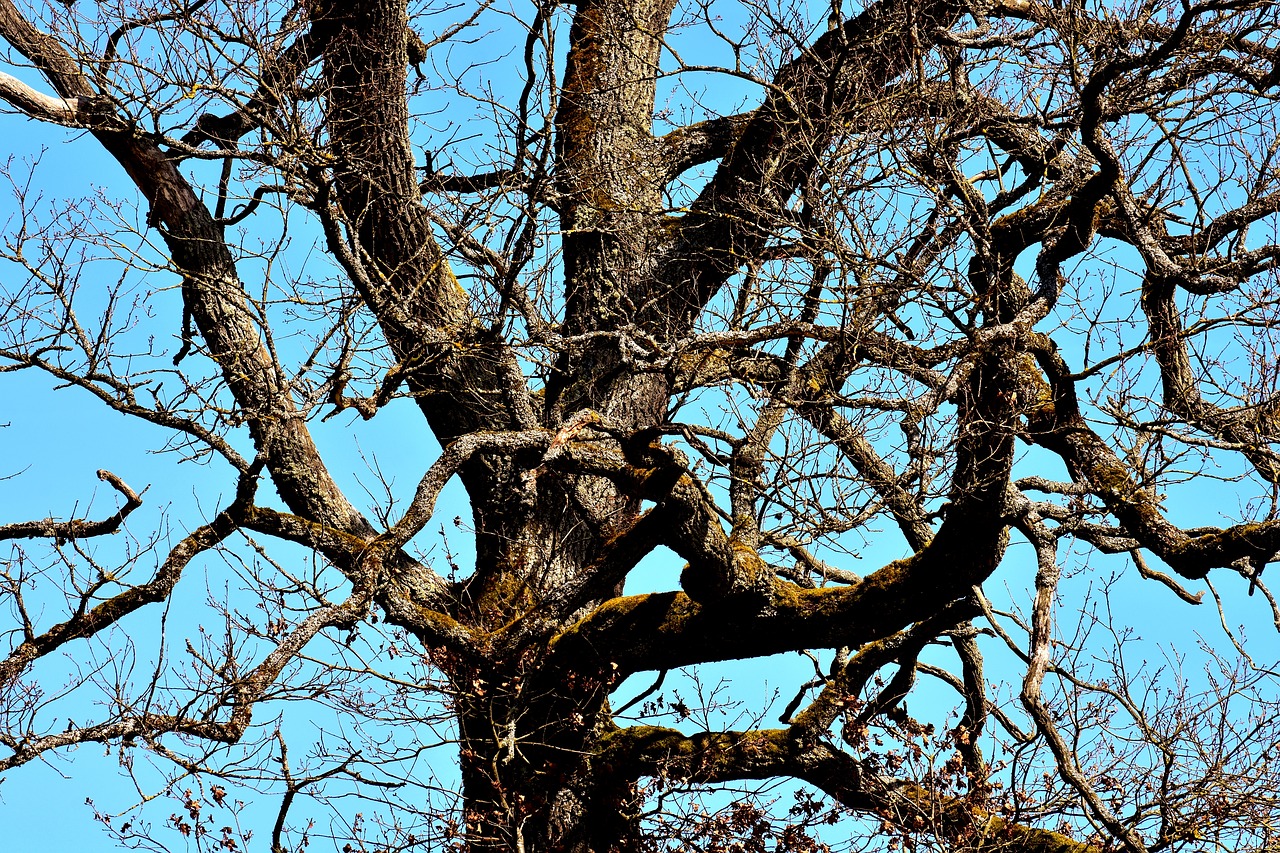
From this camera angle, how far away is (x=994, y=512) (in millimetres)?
6219

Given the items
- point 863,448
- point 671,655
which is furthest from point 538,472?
point 863,448

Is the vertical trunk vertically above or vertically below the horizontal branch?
below

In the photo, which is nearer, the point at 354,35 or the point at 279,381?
the point at 279,381

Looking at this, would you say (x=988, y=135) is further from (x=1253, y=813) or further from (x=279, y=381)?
(x=279, y=381)

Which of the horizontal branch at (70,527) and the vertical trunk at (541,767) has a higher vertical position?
the horizontal branch at (70,527)

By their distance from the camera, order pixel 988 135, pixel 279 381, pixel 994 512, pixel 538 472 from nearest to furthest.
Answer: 1. pixel 538 472
2. pixel 994 512
3. pixel 279 381
4. pixel 988 135

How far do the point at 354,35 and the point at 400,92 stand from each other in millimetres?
498

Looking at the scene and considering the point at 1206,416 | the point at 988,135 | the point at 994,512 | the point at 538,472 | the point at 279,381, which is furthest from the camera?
the point at 988,135

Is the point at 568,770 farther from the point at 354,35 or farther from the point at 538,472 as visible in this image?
the point at 354,35

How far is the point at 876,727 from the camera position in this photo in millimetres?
7496

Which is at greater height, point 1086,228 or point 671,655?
point 1086,228

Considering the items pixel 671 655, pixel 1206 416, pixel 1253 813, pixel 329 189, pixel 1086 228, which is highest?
pixel 329 189

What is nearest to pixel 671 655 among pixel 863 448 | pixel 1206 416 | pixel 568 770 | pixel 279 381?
pixel 568 770

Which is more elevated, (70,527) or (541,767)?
(70,527)
